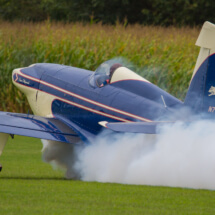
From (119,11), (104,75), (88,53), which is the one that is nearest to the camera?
(104,75)

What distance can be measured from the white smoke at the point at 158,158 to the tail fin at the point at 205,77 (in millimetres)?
403

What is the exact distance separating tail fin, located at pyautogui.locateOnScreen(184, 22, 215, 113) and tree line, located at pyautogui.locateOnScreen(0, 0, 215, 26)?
2809 cm

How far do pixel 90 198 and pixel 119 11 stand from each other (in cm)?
3276

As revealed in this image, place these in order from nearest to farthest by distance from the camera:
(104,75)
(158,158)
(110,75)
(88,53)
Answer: (158,158)
(110,75)
(104,75)
(88,53)

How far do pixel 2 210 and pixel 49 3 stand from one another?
115ft

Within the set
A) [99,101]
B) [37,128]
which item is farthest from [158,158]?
[37,128]

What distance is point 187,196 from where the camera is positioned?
8234 millimetres

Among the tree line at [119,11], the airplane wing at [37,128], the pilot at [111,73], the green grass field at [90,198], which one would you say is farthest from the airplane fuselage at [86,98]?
the tree line at [119,11]

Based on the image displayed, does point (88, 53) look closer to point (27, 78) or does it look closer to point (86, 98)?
point (27, 78)

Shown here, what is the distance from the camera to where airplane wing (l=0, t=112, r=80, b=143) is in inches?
423

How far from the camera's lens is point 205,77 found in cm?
952

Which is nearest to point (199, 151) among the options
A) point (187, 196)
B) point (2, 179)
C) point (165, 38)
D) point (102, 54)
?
point (187, 196)

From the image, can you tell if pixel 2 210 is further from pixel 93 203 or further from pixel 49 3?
pixel 49 3

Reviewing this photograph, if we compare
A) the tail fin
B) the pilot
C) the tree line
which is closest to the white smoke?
the tail fin
